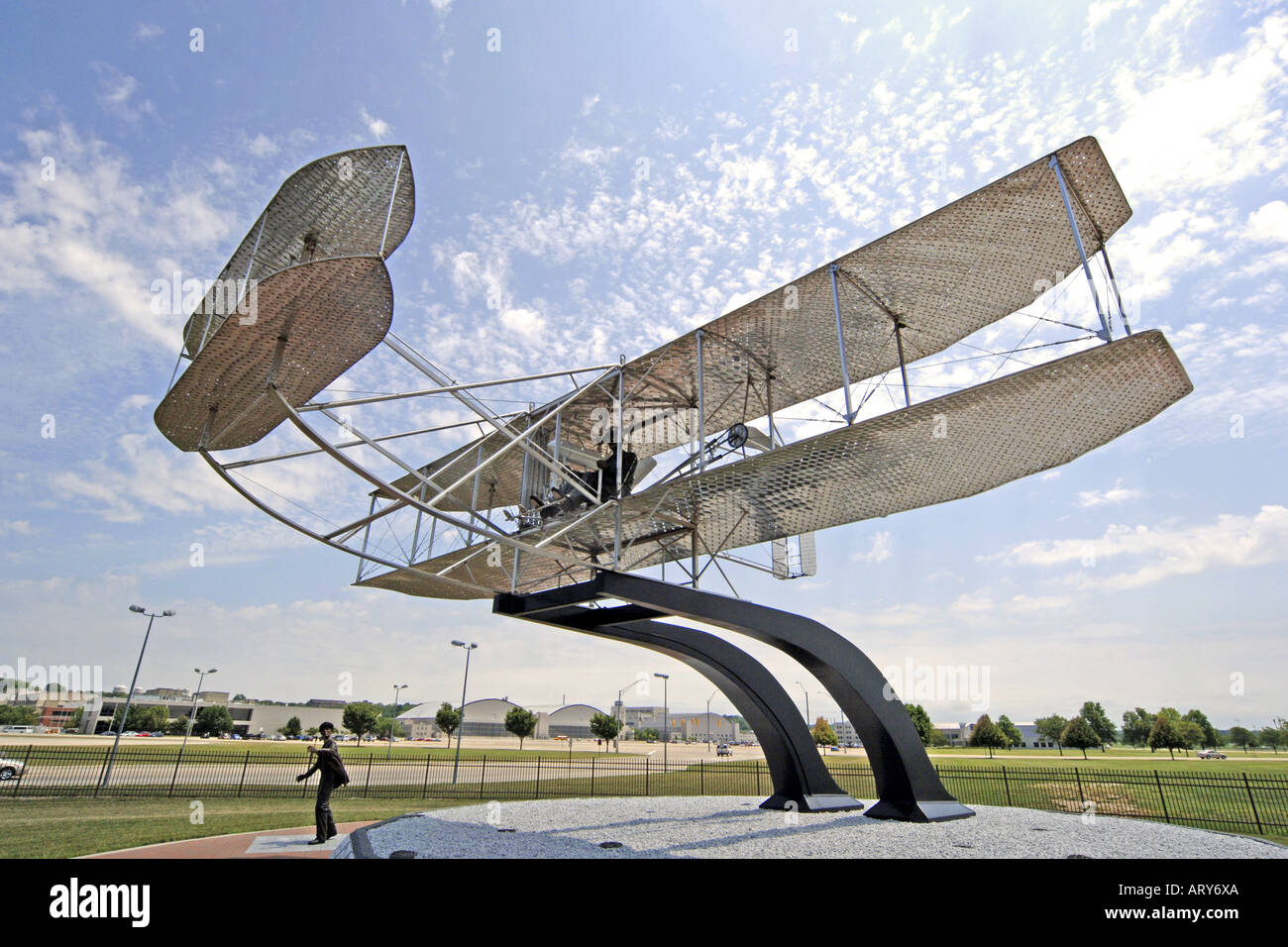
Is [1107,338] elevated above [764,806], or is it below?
above

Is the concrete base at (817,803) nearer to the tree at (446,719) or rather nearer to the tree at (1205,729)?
the tree at (446,719)

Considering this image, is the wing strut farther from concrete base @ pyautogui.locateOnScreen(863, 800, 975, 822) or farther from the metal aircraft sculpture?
concrete base @ pyautogui.locateOnScreen(863, 800, 975, 822)

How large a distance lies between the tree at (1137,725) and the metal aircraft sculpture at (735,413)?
469 feet

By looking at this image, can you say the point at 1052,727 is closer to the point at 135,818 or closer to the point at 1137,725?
the point at 1137,725

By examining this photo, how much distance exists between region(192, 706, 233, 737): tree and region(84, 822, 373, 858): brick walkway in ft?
357

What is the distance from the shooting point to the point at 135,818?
18.5m

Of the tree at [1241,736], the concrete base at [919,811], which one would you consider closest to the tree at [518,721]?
the concrete base at [919,811]

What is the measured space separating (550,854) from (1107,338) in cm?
1197

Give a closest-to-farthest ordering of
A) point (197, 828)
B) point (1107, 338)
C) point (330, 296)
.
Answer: point (330, 296), point (1107, 338), point (197, 828)
